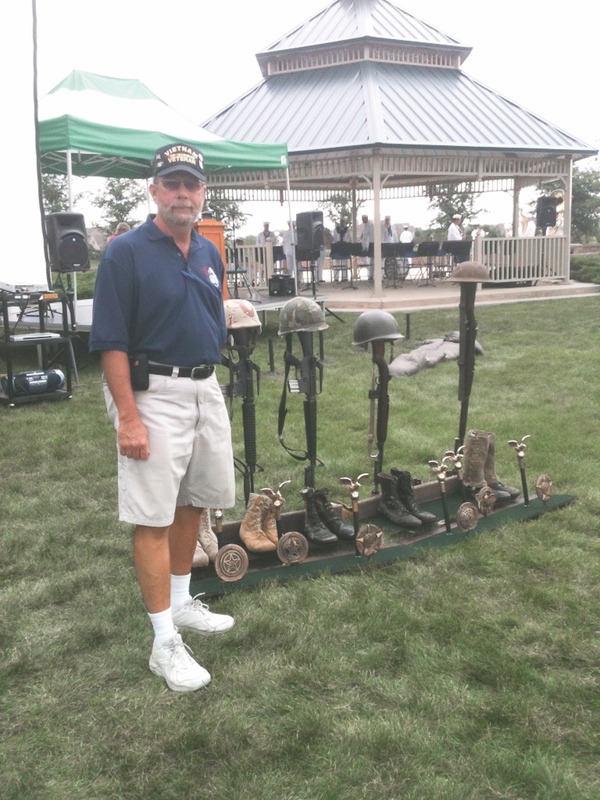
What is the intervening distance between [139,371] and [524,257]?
55.2 ft

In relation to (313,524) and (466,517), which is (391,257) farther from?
(313,524)

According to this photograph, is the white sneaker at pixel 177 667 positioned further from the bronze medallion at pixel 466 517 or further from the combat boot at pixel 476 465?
the combat boot at pixel 476 465

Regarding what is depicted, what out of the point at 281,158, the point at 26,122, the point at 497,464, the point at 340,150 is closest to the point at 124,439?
the point at 497,464

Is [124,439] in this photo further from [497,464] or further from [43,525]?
[497,464]

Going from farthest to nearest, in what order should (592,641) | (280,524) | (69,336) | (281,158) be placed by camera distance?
(281,158) → (69,336) → (280,524) → (592,641)

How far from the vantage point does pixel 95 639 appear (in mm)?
3285

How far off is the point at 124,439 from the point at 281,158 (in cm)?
1055

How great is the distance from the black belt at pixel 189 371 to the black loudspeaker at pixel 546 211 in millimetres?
20019

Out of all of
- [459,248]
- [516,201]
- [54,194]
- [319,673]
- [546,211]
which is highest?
[54,194]

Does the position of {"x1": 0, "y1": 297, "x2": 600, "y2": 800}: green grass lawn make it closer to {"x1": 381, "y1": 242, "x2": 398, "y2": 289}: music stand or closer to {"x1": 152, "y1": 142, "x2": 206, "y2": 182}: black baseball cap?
{"x1": 152, "y1": 142, "x2": 206, "y2": 182}: black baseball cap

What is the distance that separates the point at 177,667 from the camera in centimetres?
294

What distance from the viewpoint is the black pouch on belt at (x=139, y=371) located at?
2.90m

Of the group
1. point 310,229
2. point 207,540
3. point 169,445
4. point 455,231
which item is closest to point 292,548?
point 207,540

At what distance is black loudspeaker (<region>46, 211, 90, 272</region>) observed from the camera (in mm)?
9297
